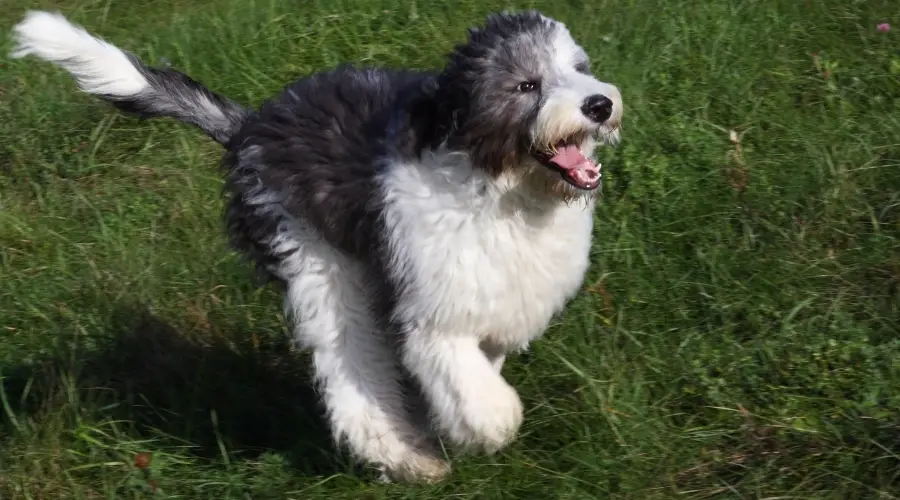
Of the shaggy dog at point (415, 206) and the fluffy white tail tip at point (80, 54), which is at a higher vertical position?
the fluffy white tail tip at point (80, 54)

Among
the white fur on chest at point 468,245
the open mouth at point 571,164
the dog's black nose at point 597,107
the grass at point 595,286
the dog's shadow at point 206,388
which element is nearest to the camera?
the dog's black nose at point 597,107

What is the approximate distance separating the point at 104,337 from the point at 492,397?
1.86m

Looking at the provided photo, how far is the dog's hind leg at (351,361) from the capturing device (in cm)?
384

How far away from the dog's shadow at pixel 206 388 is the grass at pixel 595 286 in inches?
0.5

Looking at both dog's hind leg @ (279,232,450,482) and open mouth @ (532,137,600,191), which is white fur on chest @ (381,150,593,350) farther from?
dog's hind leg @ (279,232,450,482)

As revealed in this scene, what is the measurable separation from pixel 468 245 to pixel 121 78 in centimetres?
141

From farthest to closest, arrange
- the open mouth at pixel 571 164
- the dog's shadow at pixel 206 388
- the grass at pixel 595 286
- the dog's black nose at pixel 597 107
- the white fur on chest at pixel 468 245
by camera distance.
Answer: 1. the dog's shadow at pixel 206 388
2. the grass at pixel 595 286
3. the white fur on chest at pixel 468 245
4. the open mouth at pixel 571 164
5. the dog's black nose at pixel 597 107

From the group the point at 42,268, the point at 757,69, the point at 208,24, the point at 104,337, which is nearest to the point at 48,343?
the point at 104,337

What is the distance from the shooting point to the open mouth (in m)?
→ 3.28

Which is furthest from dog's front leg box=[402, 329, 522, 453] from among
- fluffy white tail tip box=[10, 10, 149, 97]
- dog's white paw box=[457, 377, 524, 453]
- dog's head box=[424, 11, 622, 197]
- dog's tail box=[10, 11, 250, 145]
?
fluffy white tail tip box=[10, 10, 149, 97]

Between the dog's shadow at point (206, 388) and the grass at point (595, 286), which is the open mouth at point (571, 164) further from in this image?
the dog's shadow at point (206, 388)

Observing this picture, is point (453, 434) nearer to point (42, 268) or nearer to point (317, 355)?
point (317, 355)

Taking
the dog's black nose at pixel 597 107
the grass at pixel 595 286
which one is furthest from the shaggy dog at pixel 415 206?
the grass at pixel 595 286

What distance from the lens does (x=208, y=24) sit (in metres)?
6.19
